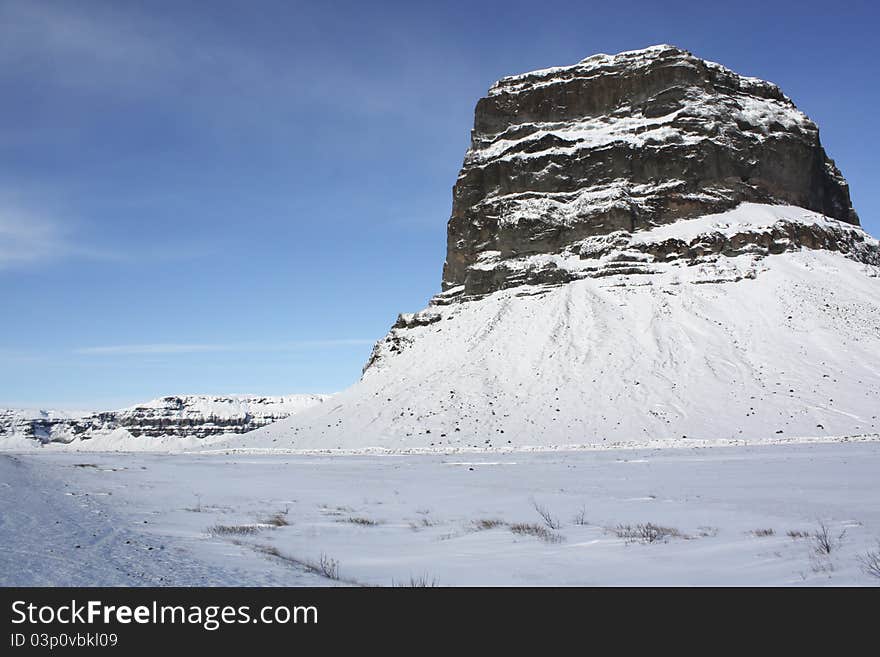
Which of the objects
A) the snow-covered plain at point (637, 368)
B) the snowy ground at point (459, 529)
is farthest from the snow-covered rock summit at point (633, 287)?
the snowy ground at point (459, 529)

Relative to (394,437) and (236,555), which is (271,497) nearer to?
(236,555)

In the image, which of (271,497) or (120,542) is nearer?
(120,542)

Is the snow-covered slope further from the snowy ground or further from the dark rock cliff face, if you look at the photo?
the snowy ground

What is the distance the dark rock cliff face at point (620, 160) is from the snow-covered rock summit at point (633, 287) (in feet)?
0.74

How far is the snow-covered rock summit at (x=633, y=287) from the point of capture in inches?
1726

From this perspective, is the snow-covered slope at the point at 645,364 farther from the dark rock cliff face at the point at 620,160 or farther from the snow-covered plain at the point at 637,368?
the dark rock cliff face at the point at 620,160

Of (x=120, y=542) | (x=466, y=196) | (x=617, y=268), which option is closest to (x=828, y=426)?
(x=617, y=268)

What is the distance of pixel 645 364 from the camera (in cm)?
4853

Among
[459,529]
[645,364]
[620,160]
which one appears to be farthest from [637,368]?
[459,529]

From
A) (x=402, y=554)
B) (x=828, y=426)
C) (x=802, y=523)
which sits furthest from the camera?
(x=828, y=426)

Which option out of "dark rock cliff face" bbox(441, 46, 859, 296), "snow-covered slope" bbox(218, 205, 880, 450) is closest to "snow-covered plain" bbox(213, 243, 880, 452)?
"snow-covered slope" bbox(218, 205, 880, 450)

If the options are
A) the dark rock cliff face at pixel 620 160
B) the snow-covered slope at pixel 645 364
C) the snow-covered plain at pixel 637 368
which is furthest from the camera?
the dark rock cliff face at pixel 620 160
